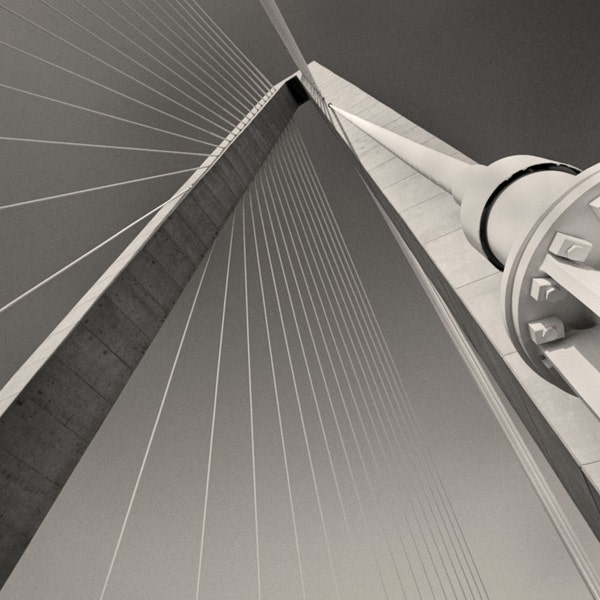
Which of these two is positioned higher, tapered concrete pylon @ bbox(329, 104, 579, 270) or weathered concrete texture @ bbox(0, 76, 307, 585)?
weathered concrete texture @ bbox(0, 76, 307, 585)

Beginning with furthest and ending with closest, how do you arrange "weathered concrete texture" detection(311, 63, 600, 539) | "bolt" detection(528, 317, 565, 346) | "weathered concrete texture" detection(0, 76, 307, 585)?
1. "weathered concrete texture" detection(311, 63, 600, 539)
2. "weathered concrete texture" detection(0, 76, 307, 585)
3. "bolt" detection(528, 317, 565, 346)

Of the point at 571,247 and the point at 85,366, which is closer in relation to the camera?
the point at 571,247

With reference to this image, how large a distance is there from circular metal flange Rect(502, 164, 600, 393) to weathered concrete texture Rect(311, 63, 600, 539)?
2.90m

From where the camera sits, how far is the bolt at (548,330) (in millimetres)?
1691

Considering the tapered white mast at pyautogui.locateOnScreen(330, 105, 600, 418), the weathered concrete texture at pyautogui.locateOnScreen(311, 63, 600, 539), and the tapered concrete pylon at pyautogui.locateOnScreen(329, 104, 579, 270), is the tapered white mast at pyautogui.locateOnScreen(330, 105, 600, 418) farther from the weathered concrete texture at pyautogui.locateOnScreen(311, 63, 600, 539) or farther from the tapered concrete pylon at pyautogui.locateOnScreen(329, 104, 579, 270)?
the weathered concrete texture at pyautogui.locateOnScreen(311, 63, 600, 539)

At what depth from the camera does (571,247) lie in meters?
1.61

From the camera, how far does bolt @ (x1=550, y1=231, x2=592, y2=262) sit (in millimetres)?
1591

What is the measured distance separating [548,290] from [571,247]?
0.17 meters

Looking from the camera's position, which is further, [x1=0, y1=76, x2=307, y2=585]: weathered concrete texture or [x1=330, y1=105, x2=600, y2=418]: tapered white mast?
[x1=0, y1=76, x2=307, y2=585]: weathered concrete texture

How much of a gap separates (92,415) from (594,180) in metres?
4.76

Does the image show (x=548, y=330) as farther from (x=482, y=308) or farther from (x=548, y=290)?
(x=482, y=308)

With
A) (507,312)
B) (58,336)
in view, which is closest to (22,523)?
(58,336)

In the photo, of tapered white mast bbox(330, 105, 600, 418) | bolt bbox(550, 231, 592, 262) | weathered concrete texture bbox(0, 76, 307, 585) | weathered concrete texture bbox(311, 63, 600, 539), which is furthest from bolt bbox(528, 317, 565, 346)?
weathered concrete texture bbox(0, 76, 307, 585)

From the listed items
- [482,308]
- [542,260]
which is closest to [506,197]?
[542,260]
